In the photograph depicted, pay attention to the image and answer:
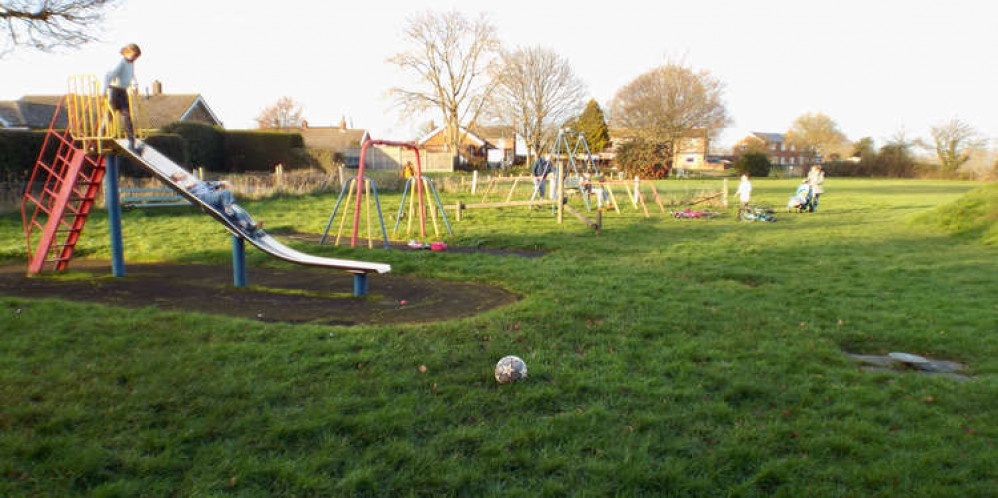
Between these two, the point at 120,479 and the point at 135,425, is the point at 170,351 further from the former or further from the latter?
the point at 120,479

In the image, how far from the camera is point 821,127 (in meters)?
83.6

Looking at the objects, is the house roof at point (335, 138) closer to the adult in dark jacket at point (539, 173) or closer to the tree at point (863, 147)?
the adult in dark jacket at point (539, 173)

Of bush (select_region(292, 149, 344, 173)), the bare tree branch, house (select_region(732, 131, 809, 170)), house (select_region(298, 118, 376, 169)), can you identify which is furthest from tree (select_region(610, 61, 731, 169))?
house (select_region(732, 131, 809, 170))

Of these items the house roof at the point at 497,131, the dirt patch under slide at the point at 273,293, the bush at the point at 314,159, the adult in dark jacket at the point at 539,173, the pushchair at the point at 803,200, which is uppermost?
the house roof at the point at 497,131

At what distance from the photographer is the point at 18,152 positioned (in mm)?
16859

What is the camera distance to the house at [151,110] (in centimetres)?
3173

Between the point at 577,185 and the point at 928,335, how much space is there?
44.0 feet

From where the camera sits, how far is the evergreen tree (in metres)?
61.4

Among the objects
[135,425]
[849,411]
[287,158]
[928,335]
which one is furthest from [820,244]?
[287,158]

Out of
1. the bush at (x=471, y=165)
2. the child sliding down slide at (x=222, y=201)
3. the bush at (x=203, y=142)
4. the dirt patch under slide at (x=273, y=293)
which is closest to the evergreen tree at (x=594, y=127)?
the bush at (x=471, y=165)

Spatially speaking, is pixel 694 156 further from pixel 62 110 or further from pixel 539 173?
pixel 62 110

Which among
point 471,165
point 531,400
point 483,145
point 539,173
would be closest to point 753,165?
point 483,145


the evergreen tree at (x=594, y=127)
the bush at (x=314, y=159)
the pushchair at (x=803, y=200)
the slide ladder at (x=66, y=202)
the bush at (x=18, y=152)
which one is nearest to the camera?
the slide ladder at (x=66, y=202)

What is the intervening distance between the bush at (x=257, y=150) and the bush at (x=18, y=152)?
15769 millimetres
